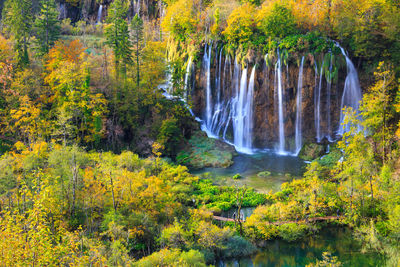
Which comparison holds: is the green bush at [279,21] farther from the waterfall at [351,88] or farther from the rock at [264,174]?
the rock at [264,174]

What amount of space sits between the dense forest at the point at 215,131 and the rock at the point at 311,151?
0.14 meters

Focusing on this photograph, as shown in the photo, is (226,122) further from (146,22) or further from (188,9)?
(146,22)

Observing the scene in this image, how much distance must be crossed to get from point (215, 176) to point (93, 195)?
13916mm

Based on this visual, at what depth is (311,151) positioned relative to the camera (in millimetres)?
33844

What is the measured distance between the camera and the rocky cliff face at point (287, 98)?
3578 centimetres

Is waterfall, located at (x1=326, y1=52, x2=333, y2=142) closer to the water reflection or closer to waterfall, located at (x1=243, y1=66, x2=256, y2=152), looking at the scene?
waterfall, located at (x1=243, y1=66, x2=256, y2=152)

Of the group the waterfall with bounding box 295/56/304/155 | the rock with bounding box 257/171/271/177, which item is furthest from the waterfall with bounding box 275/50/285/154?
the rock with bounding box 257/171/271/177

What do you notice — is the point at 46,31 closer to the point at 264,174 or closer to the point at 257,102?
the point at 257,102

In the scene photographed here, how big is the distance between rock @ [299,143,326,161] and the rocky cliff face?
2282 millimetres

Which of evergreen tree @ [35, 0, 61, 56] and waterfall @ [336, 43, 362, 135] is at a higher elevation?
evergreen tree @ [35, 0, 61, 56]

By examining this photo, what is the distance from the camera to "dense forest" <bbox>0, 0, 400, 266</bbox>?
18938 millimetres

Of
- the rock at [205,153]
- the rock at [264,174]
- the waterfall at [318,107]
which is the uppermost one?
the waterfall at [318,107]

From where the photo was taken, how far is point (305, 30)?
38.1 meters

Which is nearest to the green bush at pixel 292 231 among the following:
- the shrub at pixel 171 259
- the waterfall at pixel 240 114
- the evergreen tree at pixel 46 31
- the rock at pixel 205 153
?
the shrub at pixel 171 259
